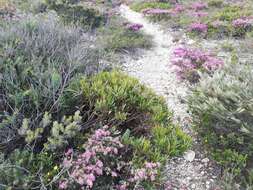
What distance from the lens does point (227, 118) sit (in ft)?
13.1

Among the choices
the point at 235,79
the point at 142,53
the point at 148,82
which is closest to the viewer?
the point at 235,79

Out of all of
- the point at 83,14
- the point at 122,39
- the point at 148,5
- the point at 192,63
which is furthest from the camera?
the point at 148,5

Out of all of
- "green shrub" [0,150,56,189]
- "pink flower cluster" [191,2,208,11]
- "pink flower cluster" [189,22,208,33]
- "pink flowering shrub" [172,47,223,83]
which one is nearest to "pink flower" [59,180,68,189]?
"green shrub" [0,150,56,189]

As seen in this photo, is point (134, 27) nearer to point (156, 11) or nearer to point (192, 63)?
point (156, 11)

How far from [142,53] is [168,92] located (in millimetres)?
2974

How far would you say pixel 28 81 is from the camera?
432 centimetres

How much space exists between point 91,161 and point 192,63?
4.90 m

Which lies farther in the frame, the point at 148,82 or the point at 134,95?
the point at 148,82

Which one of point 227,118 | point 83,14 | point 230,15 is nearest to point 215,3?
point 230,15

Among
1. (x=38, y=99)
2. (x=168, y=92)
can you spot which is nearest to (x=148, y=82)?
(x=168, y=92)

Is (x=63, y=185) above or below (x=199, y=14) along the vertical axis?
below

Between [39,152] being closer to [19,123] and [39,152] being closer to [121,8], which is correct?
[19,123]

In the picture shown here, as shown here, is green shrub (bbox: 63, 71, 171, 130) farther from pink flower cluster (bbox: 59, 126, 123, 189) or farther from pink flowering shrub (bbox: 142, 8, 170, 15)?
pink flowering shrub (bbox: 142, 8, 170, 15)

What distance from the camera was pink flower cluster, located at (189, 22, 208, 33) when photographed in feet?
33.4
